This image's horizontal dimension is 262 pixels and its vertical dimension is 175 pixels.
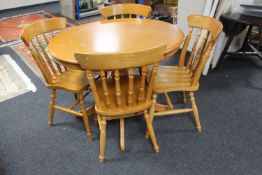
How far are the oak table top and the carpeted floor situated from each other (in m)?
0.72

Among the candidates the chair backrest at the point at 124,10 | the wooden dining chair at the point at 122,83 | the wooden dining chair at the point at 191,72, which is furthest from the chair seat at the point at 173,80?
the chair backrest at the point at 124,10

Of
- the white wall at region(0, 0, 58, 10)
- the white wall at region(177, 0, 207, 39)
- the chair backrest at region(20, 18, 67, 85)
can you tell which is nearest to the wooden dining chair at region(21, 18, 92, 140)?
the chair backrest at region(20, 18, 67, 85)

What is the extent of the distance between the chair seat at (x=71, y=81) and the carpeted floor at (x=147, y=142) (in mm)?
439

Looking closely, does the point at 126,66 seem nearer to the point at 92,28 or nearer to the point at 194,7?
the point at 92,28

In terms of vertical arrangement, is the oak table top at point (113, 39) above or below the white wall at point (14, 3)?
above

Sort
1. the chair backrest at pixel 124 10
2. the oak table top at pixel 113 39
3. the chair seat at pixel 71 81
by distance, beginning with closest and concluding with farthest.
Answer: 1. the oak table top at pixel 113 39
2. the chair seat at pixel 71 81
3. the chair backrest at pixel 124 10

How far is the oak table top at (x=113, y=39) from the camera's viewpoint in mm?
1423

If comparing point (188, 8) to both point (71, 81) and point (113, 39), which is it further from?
point (71, 81)

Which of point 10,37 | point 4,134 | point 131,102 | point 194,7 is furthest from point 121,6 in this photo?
point 10,37

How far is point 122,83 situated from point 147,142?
1.66ft

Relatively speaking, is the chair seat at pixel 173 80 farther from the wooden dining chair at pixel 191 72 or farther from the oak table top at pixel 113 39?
the oak table top at pixel 113 39

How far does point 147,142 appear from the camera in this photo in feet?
5.70

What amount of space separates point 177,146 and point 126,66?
2.85 ft

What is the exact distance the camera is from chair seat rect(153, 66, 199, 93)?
5.27 feet
